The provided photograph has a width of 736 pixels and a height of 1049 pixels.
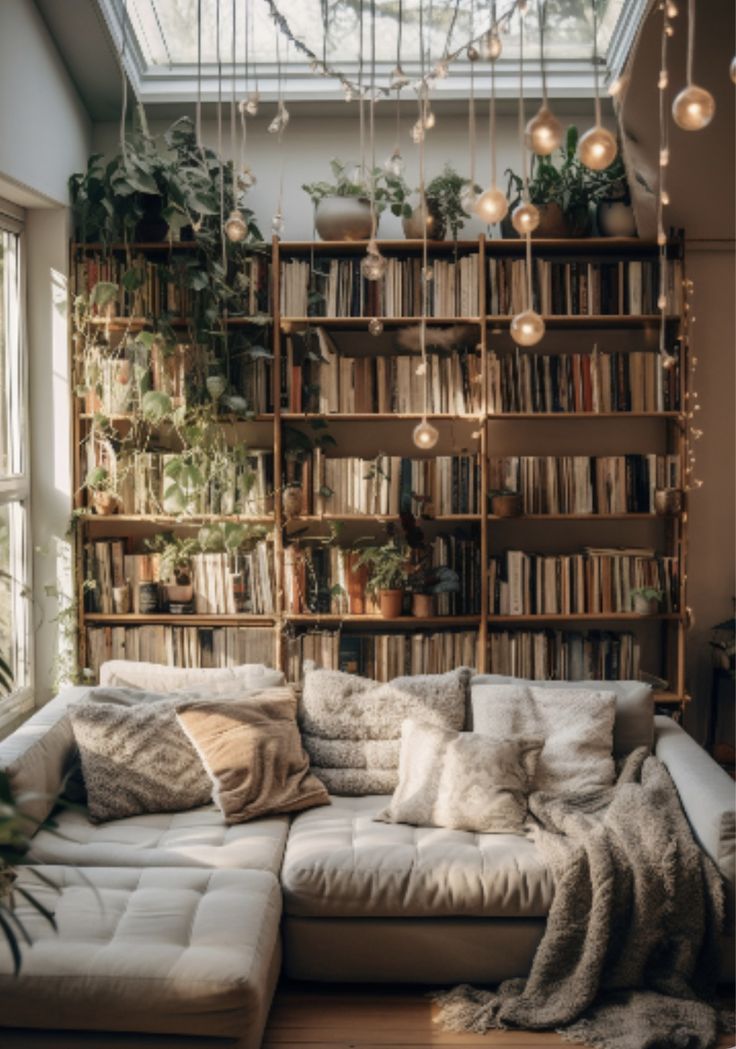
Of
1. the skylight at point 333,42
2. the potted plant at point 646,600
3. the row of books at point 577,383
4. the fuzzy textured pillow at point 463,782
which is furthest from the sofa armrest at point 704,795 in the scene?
the skylight at point 333,42

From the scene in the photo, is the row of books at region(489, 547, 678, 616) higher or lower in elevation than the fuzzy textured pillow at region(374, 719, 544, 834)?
higher

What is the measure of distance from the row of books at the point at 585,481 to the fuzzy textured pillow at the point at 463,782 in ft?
5.12

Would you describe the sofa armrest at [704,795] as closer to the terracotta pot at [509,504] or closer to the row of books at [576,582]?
the row of books at [576,582]

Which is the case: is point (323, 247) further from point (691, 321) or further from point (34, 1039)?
point (34, 1039)

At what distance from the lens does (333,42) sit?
502 cm

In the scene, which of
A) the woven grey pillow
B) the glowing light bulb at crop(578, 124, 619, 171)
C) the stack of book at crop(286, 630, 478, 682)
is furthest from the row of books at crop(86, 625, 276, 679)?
the glowing light bulb at crop(578, 124, 619, 171)

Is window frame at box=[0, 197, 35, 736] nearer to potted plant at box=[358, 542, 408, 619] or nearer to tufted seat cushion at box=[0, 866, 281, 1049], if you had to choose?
potted plant at box=[358, 542, 408, 619]

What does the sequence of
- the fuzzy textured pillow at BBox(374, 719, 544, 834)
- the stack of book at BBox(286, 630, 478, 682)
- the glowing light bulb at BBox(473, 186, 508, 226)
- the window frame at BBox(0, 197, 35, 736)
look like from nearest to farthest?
the glowing light bulb at BBox(473, 186, 508, 226), the fuzzy textured pillow at BBox(374, 719, 544, 834), the window frame at BBox(0, 197, 35, 736), the stack of book at BBox(286, 630, 478, 682)

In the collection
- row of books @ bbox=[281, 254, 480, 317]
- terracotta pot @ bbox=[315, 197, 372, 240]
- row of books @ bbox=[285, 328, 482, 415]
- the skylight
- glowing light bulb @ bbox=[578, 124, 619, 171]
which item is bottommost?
row of books @ bbox=[285, 328, 482, 415]

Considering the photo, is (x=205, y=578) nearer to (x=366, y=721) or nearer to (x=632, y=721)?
(x=366, y=721)

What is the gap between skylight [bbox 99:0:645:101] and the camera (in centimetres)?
470

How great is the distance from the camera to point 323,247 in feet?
16.7

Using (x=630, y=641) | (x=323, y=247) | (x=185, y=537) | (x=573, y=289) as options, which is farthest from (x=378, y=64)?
(x=630, y=641)

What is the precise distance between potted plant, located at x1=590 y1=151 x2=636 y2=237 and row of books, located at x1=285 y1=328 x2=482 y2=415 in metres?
0.83
